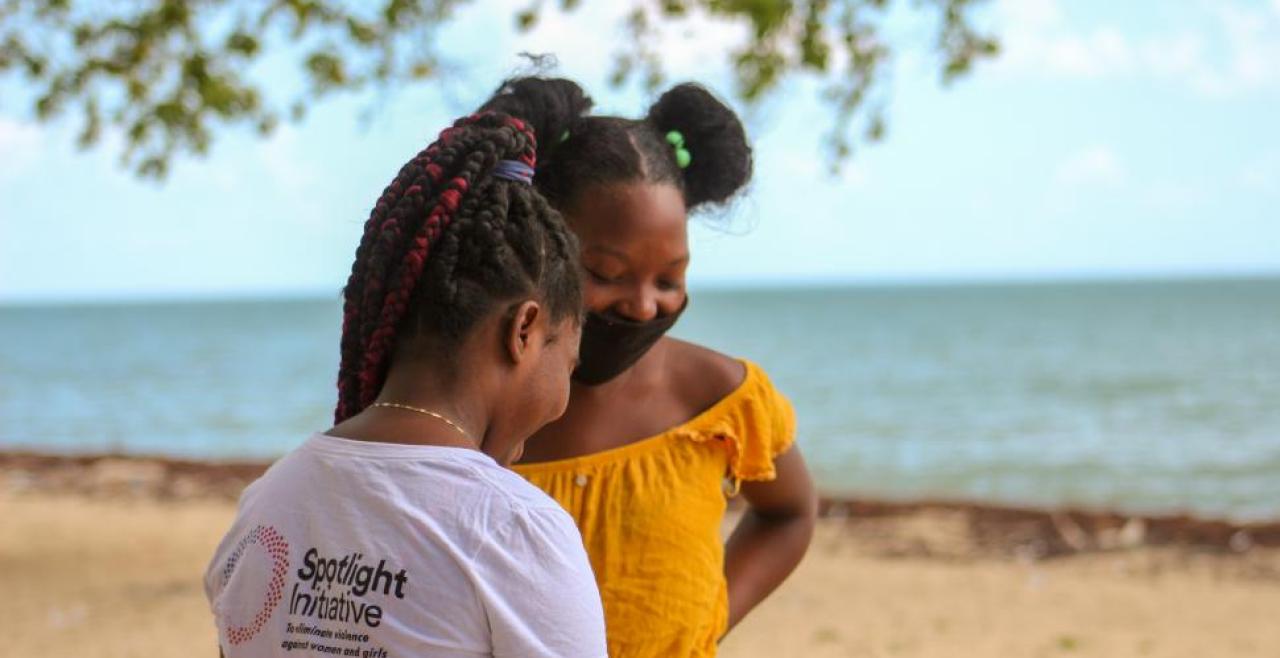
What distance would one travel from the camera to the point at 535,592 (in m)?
1.49

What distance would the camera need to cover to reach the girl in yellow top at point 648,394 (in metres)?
2.27

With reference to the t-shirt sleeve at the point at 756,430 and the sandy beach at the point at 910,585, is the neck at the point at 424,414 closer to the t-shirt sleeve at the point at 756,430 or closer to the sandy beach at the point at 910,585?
the t-shirt sleeve at the point at 756,430

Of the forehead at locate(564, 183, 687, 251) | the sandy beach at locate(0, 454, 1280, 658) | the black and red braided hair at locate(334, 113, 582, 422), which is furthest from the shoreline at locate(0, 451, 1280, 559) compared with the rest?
the black and red braided hair at locate(334, 113, 582, 422)

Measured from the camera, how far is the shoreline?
28.1ft

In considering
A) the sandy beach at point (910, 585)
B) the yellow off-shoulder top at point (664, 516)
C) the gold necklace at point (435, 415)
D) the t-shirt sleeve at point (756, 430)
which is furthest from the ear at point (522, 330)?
the sandy beach at point (910, 585)

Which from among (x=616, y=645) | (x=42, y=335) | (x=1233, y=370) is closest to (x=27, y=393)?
(x=1233, y=370)

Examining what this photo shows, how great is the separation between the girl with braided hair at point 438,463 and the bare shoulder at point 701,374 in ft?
2.58

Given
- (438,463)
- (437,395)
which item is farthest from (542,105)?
(438,463)

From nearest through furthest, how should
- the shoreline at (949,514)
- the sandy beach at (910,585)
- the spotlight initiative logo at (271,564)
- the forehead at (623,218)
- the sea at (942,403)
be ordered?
the spotlight initiative logo at (271,564)
the forehead at (623,218)
the sandy beach at (910,585)
the shoreline at (949,514)
the sea at (942,403)

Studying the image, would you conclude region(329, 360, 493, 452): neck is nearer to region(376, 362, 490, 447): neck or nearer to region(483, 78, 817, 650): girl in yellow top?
region(376, 362, 490, 447): neck

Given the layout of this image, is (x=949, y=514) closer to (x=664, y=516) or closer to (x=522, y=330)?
(x=664, y=516)

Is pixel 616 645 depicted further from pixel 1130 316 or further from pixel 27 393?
pixel 1130 316

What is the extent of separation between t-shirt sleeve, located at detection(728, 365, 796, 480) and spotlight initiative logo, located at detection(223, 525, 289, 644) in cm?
103

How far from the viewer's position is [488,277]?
161cm
